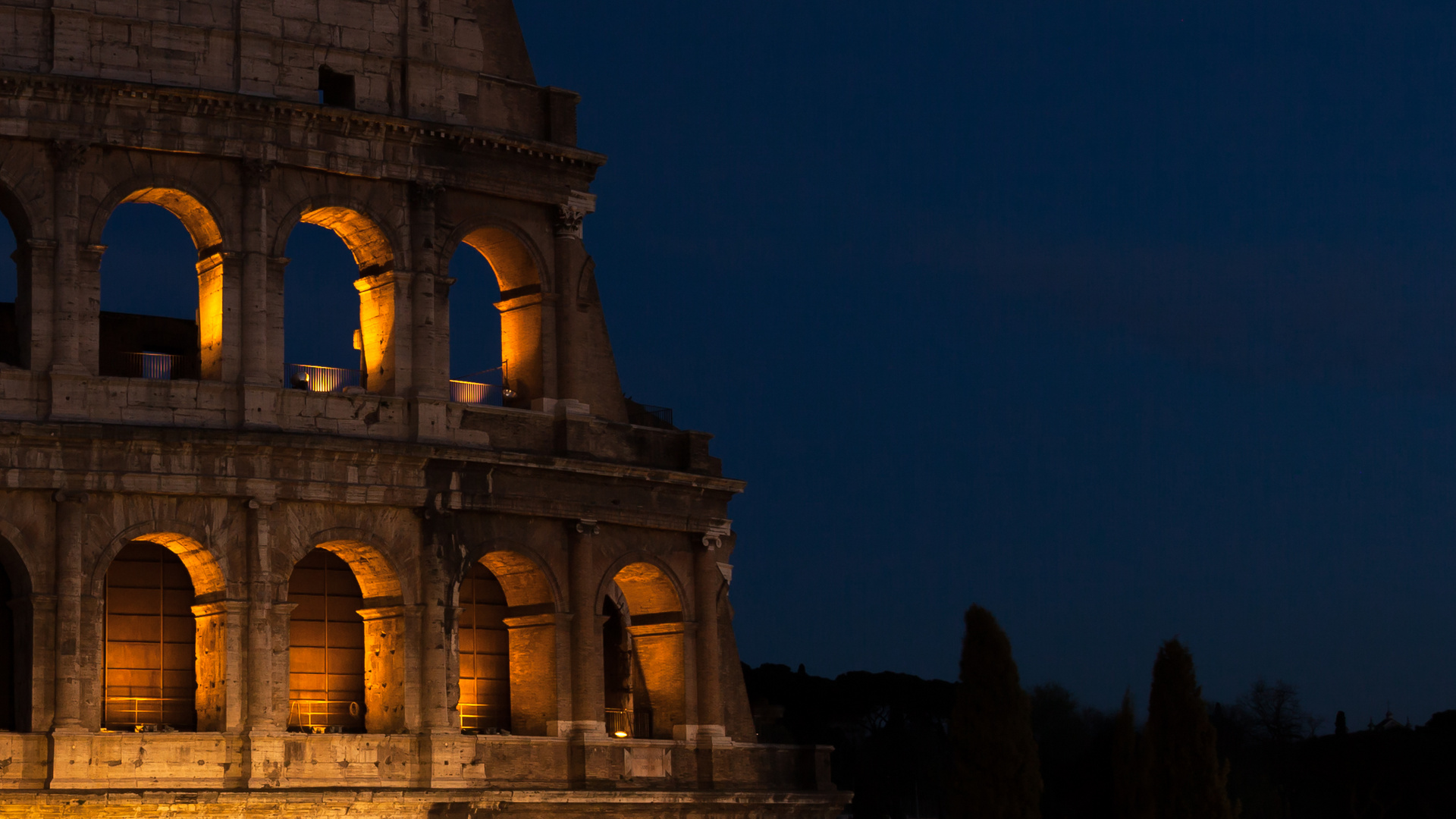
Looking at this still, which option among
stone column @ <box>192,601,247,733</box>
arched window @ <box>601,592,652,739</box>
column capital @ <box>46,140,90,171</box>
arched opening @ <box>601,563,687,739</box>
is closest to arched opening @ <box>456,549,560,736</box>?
arched opening @ <box>601,563,687,739</box>

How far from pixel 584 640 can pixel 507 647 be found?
5.05 ft

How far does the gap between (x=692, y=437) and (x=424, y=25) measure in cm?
706

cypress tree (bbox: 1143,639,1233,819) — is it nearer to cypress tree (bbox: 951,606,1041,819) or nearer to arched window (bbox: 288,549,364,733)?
cypress tree (bbox: 951,606,1041,819)

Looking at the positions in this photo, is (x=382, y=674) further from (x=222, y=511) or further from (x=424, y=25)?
(x=424, y=25)

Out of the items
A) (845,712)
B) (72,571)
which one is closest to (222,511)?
(72,571)

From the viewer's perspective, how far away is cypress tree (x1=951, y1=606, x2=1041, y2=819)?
35.9m

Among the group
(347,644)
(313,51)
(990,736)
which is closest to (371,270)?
(313,51)

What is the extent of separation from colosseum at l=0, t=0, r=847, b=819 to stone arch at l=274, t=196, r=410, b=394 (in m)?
0.05

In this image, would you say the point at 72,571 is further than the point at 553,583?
No

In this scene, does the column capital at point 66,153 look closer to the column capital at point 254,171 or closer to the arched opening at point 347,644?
the column capital at point 254,171

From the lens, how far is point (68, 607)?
2823 cm

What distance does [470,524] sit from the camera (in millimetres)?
31250

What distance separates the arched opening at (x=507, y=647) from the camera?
3189cm

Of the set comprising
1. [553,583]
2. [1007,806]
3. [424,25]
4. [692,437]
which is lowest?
[1007,806]
